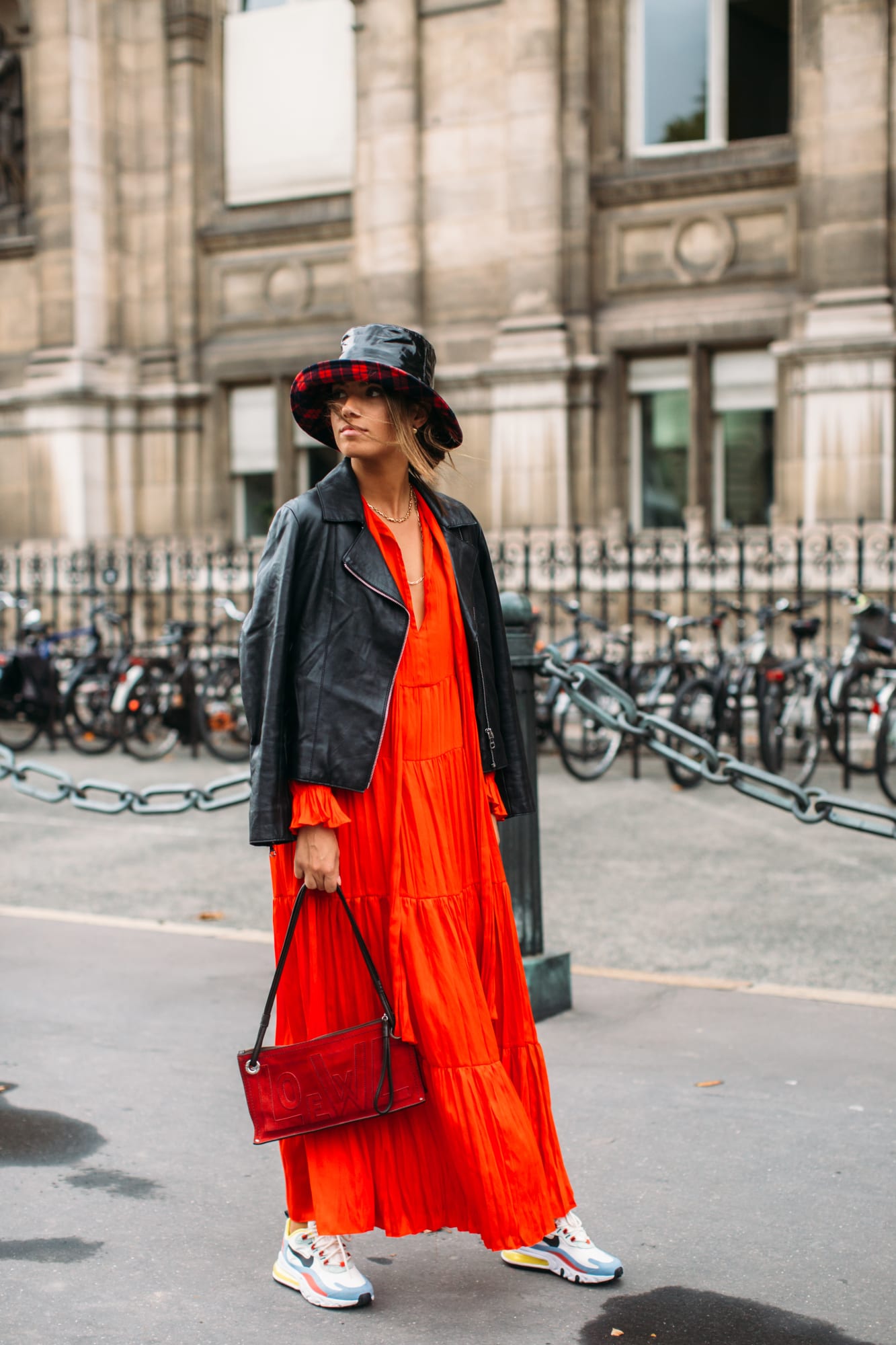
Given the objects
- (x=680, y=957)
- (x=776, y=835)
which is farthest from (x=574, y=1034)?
(x=776, y=835)

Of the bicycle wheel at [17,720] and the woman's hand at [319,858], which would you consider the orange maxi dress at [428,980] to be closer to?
the woman's hand at [319,858]

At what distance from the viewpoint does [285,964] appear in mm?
3377

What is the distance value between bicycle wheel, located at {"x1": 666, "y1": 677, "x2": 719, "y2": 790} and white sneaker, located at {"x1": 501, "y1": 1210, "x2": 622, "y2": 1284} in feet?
Result: 25.6

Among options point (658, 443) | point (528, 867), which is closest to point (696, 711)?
A: point (658, 443)

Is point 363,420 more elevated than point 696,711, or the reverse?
point 363,420

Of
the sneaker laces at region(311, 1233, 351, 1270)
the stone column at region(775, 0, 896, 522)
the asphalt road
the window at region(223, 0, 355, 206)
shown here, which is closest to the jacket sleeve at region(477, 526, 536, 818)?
the sneaker laces at region(311, 1233, 351, 1270)

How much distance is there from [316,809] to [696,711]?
8.72 meters

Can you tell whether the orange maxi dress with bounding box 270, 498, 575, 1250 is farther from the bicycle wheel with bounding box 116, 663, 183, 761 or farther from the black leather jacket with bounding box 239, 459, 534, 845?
the bicycle wheel with bounding box 116, 663, 183, 761

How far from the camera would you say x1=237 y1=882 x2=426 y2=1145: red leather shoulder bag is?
10.7 feet

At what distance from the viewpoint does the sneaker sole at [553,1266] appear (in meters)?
3.44

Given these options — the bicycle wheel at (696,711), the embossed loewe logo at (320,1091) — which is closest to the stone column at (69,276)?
the bicycle wheel at (696,711)

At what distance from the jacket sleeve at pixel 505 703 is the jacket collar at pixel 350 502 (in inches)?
3.3

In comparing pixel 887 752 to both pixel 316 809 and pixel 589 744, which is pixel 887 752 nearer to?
pixel 589 744

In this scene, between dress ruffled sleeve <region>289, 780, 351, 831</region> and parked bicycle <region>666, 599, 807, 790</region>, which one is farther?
parked bicycle <region>666, 599, 807, 790</region>
